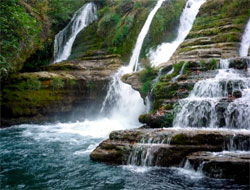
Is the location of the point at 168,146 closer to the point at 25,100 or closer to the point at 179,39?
the point at 25,100

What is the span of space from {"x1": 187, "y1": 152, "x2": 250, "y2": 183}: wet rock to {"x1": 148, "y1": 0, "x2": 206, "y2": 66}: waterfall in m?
11.3

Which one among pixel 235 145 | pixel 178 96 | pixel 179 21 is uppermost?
pixel 179 21

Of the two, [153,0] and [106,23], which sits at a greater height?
[153,0]

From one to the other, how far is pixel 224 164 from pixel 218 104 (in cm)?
302

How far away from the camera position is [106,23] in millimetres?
22328

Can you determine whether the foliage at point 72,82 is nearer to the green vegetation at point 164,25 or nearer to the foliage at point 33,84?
the foliage at point 33,84

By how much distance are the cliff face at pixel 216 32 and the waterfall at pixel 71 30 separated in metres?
10.8

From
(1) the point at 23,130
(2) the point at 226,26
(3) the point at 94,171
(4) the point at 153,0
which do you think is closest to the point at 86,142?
(3) the point at 94,171

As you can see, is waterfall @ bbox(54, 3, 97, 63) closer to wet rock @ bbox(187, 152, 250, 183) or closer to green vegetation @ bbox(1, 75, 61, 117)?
green vegetation @ bbox(1, 75, 61, 117)

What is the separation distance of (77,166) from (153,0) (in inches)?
697

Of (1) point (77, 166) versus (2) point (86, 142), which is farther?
(2) point (86, 142)

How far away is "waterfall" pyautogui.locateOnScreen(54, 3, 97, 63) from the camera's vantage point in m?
22.6

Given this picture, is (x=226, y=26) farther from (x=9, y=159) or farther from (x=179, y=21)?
(x=9, y=159)

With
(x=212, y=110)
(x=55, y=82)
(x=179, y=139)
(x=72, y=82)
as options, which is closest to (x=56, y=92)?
(x=55, y=82)
